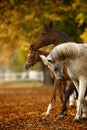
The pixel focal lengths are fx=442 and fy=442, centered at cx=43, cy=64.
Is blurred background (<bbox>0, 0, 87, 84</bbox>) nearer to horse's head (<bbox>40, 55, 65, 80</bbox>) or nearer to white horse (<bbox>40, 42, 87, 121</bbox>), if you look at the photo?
white horse (<bbox>40, 42, 87, 121</bbox>)

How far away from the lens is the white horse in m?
10.1

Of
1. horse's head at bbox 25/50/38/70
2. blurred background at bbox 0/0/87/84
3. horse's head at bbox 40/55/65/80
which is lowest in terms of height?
horse's head at bbox 40/55/65/80

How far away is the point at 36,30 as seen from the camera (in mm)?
28922

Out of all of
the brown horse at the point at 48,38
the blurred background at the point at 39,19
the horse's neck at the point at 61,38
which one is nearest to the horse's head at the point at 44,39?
the brown horse at the point at 48,38

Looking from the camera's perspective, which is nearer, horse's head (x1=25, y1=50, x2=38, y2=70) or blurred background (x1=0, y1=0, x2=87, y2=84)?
horse's head (x1=25, y1=50, x2=38, y2=70)

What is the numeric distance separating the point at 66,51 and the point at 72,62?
1.27 ft

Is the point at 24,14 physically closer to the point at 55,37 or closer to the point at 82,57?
the point at 55,37

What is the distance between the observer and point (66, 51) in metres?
10.2

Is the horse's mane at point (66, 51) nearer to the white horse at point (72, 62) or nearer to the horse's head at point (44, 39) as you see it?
the white horse at point (72, 62)

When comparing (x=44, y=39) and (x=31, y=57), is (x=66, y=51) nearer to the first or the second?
(x=44, y=39)

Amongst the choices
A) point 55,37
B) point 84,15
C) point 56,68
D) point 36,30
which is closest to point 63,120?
point 56,68

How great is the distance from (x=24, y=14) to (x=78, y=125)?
1955cm

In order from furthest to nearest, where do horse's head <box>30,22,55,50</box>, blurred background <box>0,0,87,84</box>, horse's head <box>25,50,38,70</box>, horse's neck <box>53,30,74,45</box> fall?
blurred background <box>0,0,87,84</box>, horse's head <box>25,50,38,70</box>, horse's head <box>30,22,55,50</box>, horse's neck <box>53,30,74,45</box>

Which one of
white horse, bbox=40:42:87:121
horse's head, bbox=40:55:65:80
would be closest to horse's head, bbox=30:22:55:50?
white horse, bbox=40:42:87:121
